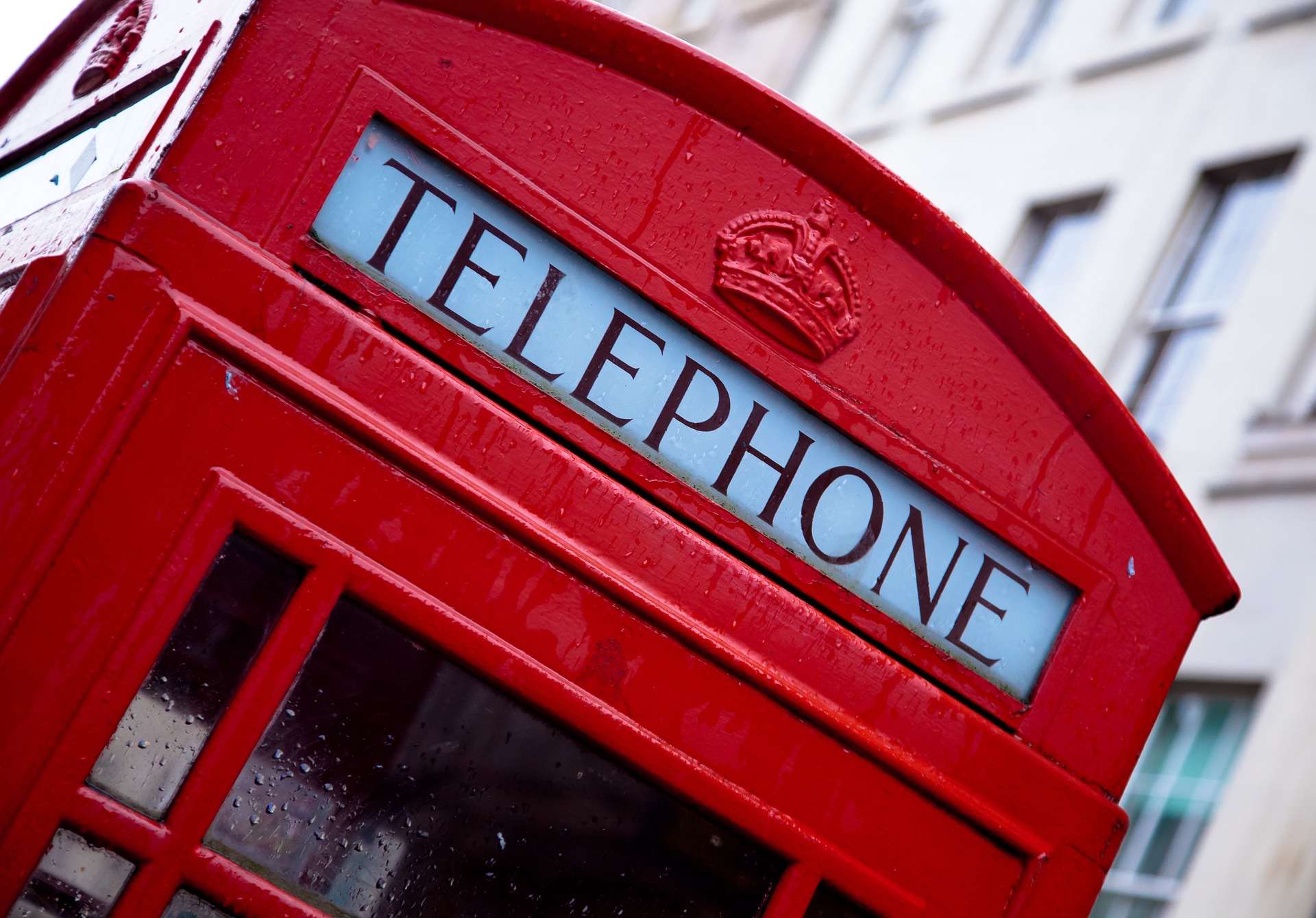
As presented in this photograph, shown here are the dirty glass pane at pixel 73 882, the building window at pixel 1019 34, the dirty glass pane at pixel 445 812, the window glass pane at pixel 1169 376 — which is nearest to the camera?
the dirty glass pane at pixel 73 882

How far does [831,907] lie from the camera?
184 cm

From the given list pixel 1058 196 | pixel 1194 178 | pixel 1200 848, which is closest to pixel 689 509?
pixel 1200 848

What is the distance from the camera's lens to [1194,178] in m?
8.49

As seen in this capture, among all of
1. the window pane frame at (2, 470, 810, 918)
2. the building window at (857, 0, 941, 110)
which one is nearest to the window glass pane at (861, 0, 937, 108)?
the building window at (857, 0, 941, 110)

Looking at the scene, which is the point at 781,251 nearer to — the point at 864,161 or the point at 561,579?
the point at 864,161

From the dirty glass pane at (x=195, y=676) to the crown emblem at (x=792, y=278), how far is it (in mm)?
730

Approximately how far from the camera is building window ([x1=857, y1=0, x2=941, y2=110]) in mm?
12094

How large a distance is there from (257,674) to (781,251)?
3.05ft

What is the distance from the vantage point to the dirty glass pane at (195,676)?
1575 mm

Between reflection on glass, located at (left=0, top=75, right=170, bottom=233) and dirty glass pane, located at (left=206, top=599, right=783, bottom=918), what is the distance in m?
0.72

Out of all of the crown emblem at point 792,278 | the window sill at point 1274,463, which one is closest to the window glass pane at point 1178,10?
the window sill at point 1274,463

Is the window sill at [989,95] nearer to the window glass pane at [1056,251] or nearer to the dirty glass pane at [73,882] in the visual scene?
the window glass pane at [1056,251]

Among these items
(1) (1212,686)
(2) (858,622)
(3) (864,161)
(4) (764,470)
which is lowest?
(2) (858,622)

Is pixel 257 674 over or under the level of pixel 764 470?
under
